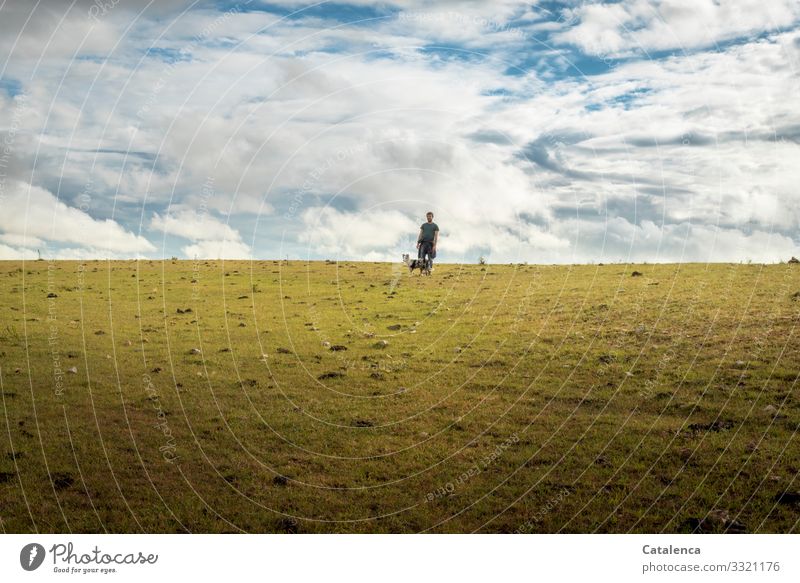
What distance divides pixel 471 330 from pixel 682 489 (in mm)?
14791

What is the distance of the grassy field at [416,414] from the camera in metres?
12.9

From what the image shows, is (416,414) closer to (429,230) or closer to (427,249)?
(429,230)

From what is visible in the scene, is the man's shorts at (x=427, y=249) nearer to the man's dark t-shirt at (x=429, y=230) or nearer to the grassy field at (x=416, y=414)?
the man's dark t-shirt at (x=429, y=230)

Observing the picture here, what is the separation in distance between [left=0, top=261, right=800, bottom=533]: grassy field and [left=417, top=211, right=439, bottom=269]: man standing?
3.12 meters

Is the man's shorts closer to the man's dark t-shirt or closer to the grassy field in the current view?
the man's dark t-shirt

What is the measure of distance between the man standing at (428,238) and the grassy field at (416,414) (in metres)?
3.12

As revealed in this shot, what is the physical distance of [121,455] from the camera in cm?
1565

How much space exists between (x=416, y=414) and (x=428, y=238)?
17.3 metres

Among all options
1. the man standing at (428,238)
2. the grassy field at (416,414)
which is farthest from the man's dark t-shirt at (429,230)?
the grassy field at (416,414)

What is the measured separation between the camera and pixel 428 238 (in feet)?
113

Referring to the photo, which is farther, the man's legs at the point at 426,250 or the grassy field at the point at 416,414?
the man's legs at the point at 426,250

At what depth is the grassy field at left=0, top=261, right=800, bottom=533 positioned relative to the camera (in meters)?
12.9

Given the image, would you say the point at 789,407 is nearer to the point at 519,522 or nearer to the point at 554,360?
the point at 554,360

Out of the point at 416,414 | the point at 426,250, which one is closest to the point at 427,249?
the point at 426,250
